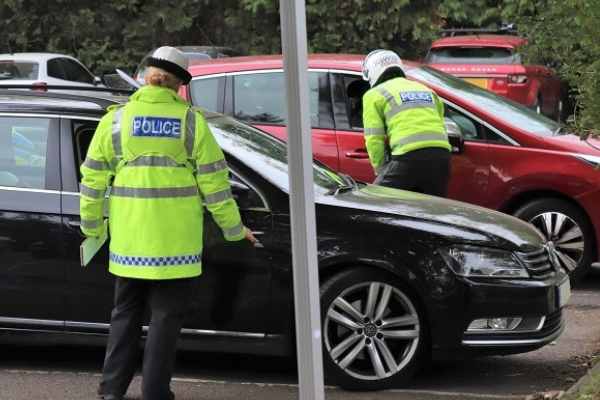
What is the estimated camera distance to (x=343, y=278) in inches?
245

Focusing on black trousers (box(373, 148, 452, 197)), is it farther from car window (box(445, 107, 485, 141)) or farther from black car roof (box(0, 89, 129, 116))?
black car roof (box(0, 89, 129, 116))

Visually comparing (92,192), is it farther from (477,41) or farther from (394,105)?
(477,41)

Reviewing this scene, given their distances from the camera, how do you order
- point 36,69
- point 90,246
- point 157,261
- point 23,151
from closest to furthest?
point 157,261
point 90,246
point 23,151
point 36,69

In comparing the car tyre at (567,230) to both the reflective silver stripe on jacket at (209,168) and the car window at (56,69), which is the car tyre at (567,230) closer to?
the reflective silver stripe on jacket at (209,168)

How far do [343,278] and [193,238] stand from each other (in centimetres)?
97

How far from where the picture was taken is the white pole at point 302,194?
13.6ft

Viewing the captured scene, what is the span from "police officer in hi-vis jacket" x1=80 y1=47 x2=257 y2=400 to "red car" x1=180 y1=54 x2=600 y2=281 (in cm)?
343

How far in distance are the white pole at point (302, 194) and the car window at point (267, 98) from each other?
5.52 metres

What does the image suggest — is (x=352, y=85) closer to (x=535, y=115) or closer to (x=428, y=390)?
(x=535, y=115)

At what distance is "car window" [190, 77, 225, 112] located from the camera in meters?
9.95

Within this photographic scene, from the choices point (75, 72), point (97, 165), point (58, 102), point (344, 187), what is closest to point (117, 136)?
point (97, 165)

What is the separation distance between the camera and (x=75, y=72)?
2100cm

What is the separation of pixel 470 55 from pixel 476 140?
1026 centimetres

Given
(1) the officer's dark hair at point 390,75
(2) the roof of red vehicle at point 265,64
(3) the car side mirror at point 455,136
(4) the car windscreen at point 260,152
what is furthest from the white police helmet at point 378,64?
(4) the car windscreen at point 260,152
